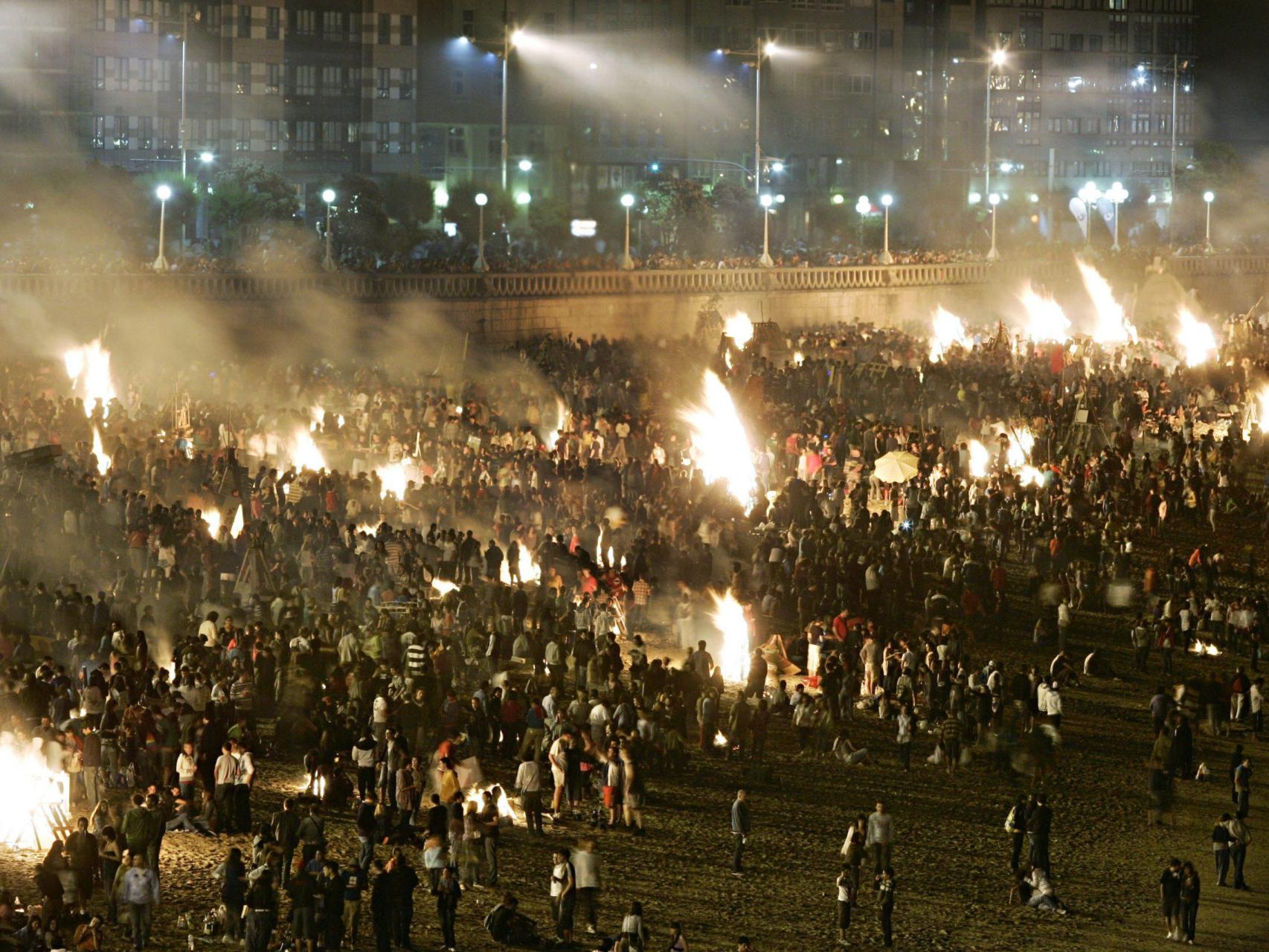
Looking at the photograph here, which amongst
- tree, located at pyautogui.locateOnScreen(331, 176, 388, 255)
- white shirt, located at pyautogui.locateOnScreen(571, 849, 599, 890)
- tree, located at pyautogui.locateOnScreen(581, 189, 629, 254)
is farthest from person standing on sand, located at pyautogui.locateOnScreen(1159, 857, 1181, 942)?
tree, located at pyautogui.locateOnScreen(581, 189, 629, 254)

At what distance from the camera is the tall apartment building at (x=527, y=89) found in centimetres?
8638

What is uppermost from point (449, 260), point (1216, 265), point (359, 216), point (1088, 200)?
point (1088, 200)

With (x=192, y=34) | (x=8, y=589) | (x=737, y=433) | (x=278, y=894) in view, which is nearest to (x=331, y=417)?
(x=737, y=433)

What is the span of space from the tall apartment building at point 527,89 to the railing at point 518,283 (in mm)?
11820

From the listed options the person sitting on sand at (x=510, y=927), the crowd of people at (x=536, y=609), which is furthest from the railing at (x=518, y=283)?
the person sitting on sand at (x=510, y=927)

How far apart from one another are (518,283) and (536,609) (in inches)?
1281

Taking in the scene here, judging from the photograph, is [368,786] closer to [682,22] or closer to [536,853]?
[536,853]

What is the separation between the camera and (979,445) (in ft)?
128

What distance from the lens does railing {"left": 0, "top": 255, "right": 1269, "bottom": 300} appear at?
4888 centimetres

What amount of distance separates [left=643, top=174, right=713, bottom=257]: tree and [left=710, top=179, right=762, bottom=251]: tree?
1.91 ft

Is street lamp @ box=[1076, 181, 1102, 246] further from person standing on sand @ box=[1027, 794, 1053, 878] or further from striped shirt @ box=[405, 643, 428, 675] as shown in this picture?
person standing on sand @ box=[1027, 794, 1053, 878]

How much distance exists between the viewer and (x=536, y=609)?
83.7 ft

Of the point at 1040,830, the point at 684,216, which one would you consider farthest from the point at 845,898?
the point at 684,216

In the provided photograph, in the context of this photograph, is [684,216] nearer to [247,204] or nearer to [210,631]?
[247,204]
